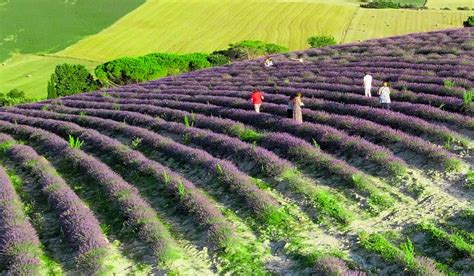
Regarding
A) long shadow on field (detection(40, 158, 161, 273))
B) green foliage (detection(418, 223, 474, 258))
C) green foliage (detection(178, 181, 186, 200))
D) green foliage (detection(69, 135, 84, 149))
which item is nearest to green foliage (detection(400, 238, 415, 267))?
green foliage (detection(418, 223, 474, 258))

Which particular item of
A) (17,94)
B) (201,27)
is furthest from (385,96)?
(201,27)

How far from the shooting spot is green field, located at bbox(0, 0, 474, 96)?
241ft

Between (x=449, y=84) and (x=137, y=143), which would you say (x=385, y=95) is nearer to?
(x=449, y=84)

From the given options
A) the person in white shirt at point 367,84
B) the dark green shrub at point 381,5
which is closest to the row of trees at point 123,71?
the person in white shirt at point 367,84

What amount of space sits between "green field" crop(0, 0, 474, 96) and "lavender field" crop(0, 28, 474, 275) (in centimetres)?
5025

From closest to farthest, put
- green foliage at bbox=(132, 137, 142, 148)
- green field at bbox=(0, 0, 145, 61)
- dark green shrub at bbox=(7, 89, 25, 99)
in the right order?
green foliage at bbox=(132, 137, 142, 148) → dark green shrub at bbox=(7, 89, 25, 99) → green field at bbox=(0, 0, 145, 61)

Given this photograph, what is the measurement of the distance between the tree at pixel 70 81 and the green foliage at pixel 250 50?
18.8m

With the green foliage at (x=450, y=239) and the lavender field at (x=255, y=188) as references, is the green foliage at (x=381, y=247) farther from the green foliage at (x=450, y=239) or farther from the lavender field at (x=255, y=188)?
the green foliage at (x=450, y=239)

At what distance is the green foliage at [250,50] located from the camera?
65.9m

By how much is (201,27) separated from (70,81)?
3304 cm

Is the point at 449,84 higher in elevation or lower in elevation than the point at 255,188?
higher

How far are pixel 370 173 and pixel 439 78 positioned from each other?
10.4 meters

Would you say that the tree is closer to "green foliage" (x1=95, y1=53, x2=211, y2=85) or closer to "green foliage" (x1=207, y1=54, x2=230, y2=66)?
"green foliage" (x1=95, y1=53, x2=211, y2=85)

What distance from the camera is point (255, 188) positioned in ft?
41.0
